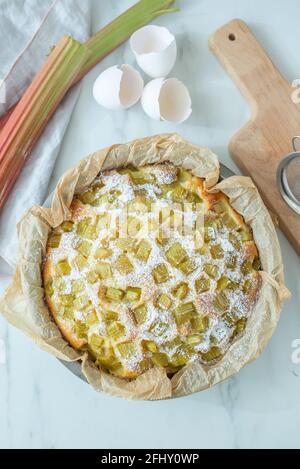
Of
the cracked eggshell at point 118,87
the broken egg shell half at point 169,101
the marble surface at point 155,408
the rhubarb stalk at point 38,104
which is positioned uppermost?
the rhubarb stalk at point 38,104

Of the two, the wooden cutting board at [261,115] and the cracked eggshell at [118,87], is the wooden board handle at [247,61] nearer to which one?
the wooden cutting board at [261,115]


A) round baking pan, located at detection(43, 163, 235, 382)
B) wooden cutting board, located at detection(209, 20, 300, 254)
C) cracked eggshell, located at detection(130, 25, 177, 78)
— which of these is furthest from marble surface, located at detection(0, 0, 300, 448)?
cracked eggshell, located at detection(130, 25, 177, 78)

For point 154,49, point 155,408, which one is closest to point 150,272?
point 155,408

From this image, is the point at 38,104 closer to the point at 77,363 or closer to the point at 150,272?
the point at 150,272

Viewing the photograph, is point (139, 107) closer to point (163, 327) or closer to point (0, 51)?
point (0, 51)

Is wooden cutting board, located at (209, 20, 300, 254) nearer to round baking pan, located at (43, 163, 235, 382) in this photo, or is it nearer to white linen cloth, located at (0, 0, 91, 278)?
round baking pan, located at (43, 163, 235, 382)

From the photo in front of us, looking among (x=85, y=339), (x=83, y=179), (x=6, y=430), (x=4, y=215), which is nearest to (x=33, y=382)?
(x=6, y=430)

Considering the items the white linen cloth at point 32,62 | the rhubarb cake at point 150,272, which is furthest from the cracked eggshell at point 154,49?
the rhubarb cake at point 150,272
